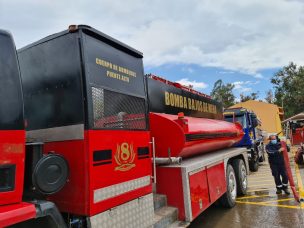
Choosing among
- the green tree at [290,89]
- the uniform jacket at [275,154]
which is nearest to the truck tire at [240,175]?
the uniform jacket at [275,154]

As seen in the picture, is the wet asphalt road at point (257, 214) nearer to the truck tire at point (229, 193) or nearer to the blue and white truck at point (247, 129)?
the truck tire at point (229, 193)

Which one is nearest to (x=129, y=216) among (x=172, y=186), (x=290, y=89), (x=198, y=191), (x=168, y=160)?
(x=172, y=186)

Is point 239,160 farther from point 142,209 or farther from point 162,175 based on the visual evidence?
point 142,209

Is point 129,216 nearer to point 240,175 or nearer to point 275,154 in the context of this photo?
point 240,175

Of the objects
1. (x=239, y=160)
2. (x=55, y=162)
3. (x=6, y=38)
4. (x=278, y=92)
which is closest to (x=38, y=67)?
(x=6, y=38)

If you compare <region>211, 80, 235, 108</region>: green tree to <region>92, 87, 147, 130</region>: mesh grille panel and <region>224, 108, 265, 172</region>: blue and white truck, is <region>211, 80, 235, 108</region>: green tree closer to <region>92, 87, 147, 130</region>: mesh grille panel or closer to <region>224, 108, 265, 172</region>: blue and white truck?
<region>224, 108, 265, 172</region>: blue and white truck

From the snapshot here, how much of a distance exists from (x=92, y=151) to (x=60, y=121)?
48 cm

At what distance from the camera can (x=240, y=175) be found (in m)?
7.95

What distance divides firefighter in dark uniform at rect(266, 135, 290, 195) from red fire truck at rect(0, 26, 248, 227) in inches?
236

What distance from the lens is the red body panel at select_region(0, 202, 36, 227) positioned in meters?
2.12

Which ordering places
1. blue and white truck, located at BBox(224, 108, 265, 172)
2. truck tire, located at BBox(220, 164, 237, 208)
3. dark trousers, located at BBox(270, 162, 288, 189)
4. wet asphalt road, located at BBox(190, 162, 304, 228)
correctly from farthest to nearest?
blue and white truck, located at BBox(224, 108, 265, 172) < dark trousers, located at BBox(270, 162, 288, 189) < truck tire, located at BBox(220, 164, 237, 208) < wet asphalt road, located at BBox(190, 162, 304, 228)

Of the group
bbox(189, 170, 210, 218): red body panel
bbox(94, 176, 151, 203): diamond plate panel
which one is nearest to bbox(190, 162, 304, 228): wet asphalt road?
bbox(189, 170, 210, 218): red body panel

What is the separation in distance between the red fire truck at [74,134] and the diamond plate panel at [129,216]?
0.01 meters

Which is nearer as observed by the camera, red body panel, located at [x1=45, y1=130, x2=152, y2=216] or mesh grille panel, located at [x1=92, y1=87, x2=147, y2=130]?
red body panel, located at [x1=45, y1=130, x2=152, y2=216]
